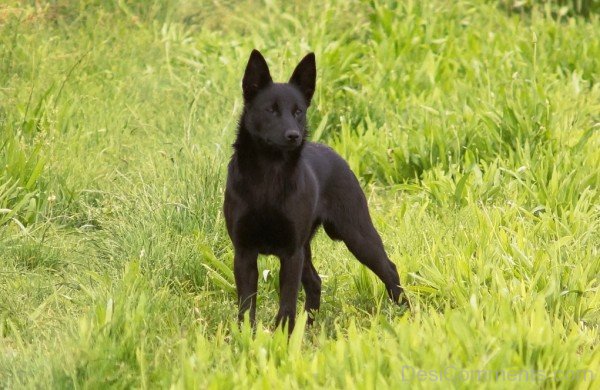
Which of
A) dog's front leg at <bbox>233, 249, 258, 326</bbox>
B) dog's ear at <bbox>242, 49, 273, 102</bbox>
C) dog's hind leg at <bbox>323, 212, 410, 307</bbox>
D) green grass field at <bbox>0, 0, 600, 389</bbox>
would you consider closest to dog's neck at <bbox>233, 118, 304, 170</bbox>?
dog's ear at <bbox>242, 49, 273, 102</bbox>

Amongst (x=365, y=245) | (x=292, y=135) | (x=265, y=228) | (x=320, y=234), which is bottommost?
(x=320, y=234)

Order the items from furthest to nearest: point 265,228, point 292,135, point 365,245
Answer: point 365,245 → point 265,228 → point 292,135

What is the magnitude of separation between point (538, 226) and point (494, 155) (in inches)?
51.2

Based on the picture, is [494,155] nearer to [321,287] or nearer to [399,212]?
[399,212]

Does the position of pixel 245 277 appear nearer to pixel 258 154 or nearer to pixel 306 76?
pixel 258 154

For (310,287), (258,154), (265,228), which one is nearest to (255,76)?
(258,154)

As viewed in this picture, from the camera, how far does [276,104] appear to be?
4793mm

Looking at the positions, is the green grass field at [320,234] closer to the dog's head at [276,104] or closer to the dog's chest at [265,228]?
the dog's chest at [265,228]

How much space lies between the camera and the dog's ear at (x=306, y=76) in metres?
4.93

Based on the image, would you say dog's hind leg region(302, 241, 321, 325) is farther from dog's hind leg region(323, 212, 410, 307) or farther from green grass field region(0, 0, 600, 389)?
dog's hind leg region(323, 212, 410, 307)

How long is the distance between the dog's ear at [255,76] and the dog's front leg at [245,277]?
69cm

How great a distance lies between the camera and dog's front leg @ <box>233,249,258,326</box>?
4.79 metres

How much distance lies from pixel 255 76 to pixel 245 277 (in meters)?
0.88

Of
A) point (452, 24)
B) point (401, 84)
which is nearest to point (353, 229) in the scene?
point (401, 84)
